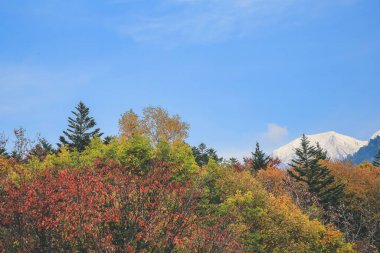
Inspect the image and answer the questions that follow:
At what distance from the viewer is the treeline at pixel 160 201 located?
48.2 ft

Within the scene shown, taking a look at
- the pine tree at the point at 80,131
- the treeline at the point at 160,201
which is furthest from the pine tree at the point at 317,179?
the pine tree at the point at 80,131

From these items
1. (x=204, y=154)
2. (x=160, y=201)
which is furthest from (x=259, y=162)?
(x=160, y=201)

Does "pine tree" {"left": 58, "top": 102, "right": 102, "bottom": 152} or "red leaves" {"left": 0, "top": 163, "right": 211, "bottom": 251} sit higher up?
"pine tree" {"left": 58, "top": 102, "right": 102, "bottom": 152}

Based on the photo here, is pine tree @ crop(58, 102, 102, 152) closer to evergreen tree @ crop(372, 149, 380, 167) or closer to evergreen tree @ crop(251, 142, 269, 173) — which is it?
evergreen tree @ crop(251, 142, 269, 173)

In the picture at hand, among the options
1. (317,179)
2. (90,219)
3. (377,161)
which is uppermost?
(377,161)

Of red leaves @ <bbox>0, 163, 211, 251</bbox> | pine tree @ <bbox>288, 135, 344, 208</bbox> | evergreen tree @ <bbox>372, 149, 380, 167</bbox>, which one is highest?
evergreen tree @ <bbox>372, 149, 380, 167</bbox>

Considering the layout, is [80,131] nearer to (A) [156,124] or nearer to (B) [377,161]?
(A) [156,124]

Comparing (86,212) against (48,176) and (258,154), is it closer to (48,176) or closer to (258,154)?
(48,176)

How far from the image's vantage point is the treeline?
14.7 metres

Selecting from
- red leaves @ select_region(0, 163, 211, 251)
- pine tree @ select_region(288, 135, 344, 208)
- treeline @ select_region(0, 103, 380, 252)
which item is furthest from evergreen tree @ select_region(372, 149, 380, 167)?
red leaves @ select_region(0, 163, 211, 251)

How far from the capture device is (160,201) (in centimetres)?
1580

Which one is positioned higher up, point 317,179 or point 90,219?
point 317,179

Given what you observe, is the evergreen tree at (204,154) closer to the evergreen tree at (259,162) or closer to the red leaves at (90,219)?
the evergreen tree at (259,162)

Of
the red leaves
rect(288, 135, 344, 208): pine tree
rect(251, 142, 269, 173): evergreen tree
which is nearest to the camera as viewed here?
the red leaves
